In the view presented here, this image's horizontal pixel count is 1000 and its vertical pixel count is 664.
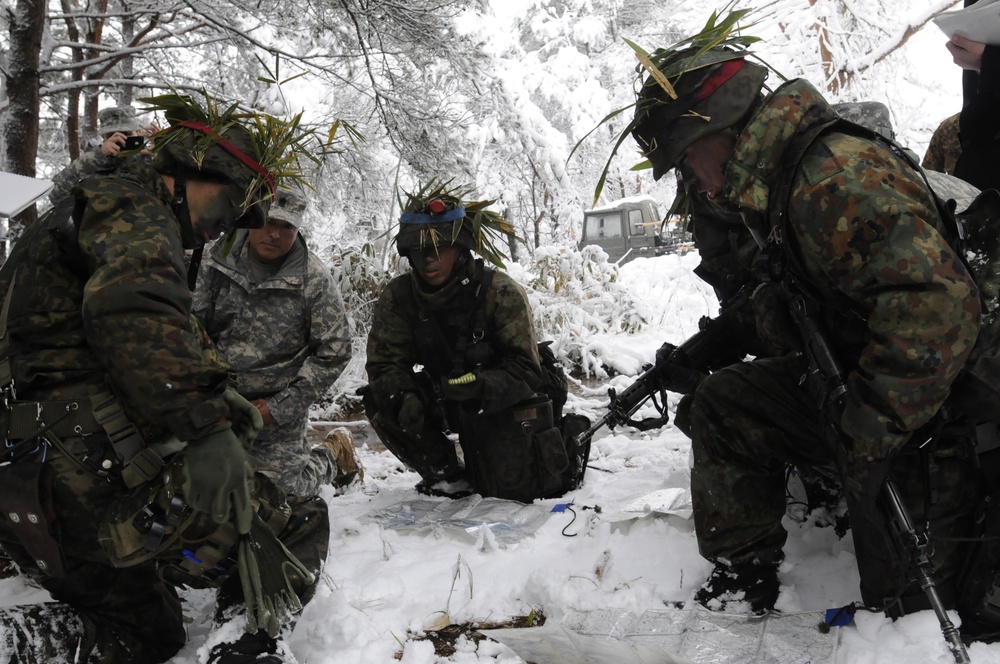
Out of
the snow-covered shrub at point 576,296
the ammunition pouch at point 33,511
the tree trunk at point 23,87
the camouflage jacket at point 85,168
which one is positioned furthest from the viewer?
the snow-covered shrub at point 576,296

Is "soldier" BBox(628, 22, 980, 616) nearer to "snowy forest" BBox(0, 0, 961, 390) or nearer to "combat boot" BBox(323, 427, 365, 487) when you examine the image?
"snowy forest" BBox(0, 0, 961, 390)

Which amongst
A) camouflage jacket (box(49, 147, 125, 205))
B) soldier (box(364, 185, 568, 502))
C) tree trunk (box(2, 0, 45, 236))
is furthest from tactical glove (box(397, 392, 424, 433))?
tree trunk (box(2, 0, 45, 236))

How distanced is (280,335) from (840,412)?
2.64m

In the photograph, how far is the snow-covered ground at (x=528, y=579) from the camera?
7.79ft

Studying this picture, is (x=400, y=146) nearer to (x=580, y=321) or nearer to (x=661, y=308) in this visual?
(x=580, y=321)

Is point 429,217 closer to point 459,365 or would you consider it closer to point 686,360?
point 459,365

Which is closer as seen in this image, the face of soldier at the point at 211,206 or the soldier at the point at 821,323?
the soldier at the point at 821,323

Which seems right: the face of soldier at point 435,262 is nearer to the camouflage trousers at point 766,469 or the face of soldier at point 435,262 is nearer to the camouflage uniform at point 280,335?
the camouflage uniform at point 280,335

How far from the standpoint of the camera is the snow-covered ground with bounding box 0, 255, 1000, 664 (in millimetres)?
2373

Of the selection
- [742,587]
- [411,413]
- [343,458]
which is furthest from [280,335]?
[742,587]

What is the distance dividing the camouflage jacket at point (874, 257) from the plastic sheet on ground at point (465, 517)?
180cm

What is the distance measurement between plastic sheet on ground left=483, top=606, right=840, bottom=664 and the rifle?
30 cm

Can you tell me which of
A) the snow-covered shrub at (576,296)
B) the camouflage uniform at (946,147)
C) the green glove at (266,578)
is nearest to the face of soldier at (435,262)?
the green glove at (266,578)

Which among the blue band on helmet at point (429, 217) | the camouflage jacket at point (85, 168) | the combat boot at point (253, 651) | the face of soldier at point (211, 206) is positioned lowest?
the combat boot at point (253, 651)
